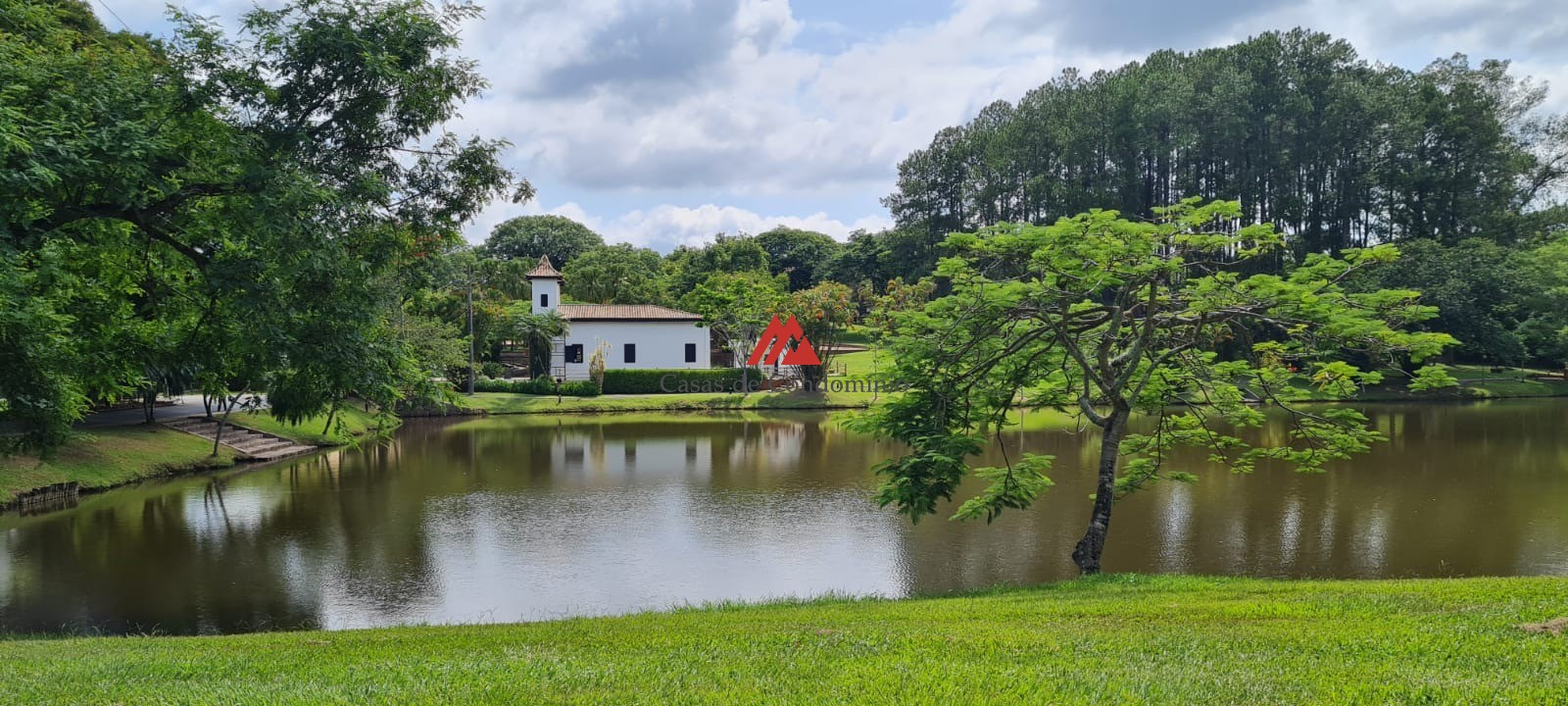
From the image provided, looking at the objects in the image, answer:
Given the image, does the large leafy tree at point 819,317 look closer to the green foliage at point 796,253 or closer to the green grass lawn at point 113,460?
the green grass lawn at point 113,460

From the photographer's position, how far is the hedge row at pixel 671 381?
127 feet

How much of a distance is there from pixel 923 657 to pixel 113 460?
21.7m

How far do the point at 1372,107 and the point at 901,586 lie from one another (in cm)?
4268

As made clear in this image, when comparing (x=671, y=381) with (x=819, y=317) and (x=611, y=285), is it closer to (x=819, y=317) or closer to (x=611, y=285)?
(x=819, y=317)

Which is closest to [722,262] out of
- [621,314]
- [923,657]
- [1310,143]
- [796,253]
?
[796,253]

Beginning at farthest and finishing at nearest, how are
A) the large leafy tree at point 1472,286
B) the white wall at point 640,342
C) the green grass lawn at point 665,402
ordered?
1. the white wall at point 640,342
2. the large leafy tree at point 1472,286
3. the green grass lawn at point 665,402

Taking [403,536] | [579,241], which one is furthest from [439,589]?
[579,241]

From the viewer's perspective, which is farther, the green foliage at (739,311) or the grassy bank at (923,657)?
the green foliage at (739,311)

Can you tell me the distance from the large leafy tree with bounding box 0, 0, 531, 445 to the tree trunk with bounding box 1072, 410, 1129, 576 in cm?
817

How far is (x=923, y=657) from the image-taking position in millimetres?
5484

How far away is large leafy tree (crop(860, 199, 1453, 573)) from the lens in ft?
33.5

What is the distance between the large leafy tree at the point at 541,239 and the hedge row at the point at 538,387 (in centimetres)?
3607

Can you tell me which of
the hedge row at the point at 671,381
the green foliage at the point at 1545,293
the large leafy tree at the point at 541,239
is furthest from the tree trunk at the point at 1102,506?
the large leafy tree at the point at 541,239

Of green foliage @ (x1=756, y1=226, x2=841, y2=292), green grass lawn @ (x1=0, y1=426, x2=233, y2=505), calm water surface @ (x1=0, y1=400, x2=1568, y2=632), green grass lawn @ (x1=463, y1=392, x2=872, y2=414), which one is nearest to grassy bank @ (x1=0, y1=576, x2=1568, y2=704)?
calm water surface @ (x1=0, y1=400, x2=1568, y2=632)
